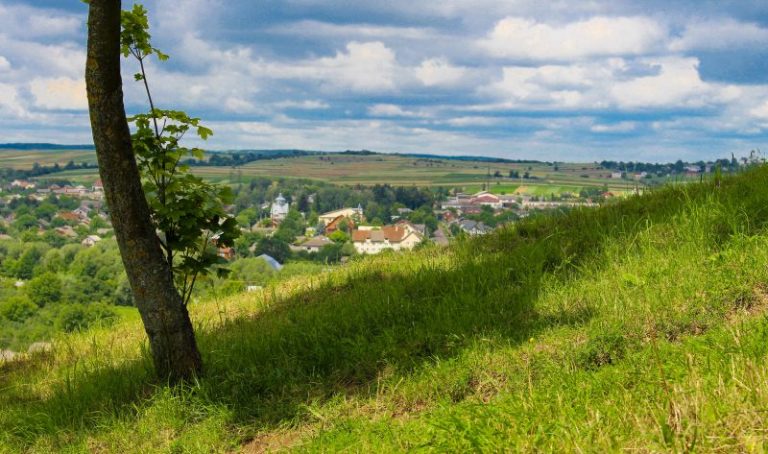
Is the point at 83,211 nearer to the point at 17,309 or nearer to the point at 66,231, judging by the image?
the point at 66,231

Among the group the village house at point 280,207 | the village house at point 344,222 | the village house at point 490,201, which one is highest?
the village house at point 490,201

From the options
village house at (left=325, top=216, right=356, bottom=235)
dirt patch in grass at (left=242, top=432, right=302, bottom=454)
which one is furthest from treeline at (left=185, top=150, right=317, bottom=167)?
dirt patch in grass at (left=242, top=432, right=302, bottom=454)

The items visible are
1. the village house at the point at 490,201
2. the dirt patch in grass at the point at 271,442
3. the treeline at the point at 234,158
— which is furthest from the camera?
the treeline at the point at 234,158

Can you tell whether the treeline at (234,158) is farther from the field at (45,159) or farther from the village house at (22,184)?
the village house at (22,184)

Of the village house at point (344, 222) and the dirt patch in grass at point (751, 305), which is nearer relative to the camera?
the dirt patch in grass at point (751, 305)

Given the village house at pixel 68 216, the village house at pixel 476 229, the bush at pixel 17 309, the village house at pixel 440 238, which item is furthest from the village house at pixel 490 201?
the village house at pixel 68 216

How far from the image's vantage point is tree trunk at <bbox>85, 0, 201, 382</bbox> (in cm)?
478

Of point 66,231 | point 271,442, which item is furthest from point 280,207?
point 271,442

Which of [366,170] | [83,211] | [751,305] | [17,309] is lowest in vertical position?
[83,211]

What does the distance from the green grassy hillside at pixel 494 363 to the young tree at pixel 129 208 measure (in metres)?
0.39

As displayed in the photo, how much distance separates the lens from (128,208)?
493 cm

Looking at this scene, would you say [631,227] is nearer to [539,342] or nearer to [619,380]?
[539,342]

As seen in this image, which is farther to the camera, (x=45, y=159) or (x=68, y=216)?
(x=45, y=159)

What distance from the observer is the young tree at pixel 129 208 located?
478cm
